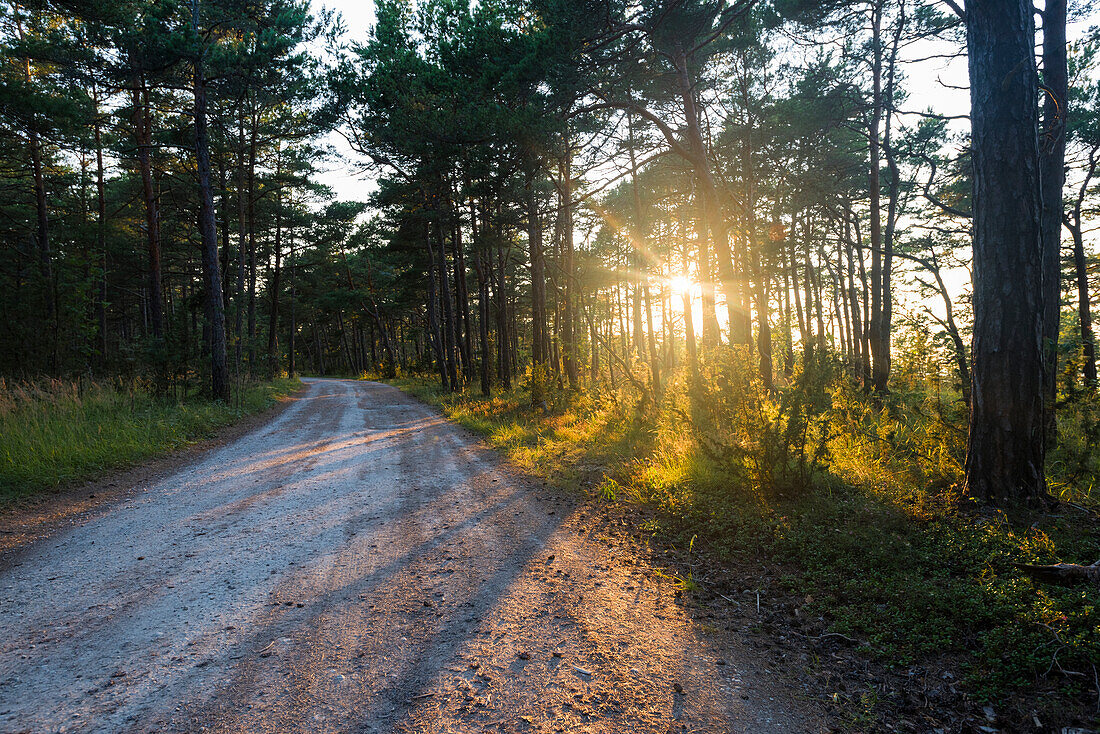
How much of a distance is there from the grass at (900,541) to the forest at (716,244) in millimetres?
21

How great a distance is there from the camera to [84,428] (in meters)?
8.05


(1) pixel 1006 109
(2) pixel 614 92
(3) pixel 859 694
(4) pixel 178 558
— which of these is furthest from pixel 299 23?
(3) pixel 859 694

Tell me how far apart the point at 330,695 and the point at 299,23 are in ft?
51.3

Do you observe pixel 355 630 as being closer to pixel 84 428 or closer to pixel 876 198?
pixel 84 428

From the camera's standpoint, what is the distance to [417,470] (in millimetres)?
7293

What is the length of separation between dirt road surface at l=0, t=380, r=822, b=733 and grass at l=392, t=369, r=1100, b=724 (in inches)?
34.2

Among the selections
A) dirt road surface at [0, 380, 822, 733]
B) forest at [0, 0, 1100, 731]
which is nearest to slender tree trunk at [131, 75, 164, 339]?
forest at [0, 0, 1100, 731]

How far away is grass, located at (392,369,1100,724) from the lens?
7.81ft

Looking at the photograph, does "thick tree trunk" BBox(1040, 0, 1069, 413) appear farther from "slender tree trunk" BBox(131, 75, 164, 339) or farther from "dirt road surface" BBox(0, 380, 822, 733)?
"slender tree trunk" BBox(131, 75, 164, 339)

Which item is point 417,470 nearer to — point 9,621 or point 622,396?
point 9,621

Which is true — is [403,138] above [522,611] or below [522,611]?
above

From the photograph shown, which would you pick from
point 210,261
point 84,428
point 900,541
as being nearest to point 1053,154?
point 900,541

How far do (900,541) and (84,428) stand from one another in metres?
11.6

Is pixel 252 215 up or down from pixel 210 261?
up
